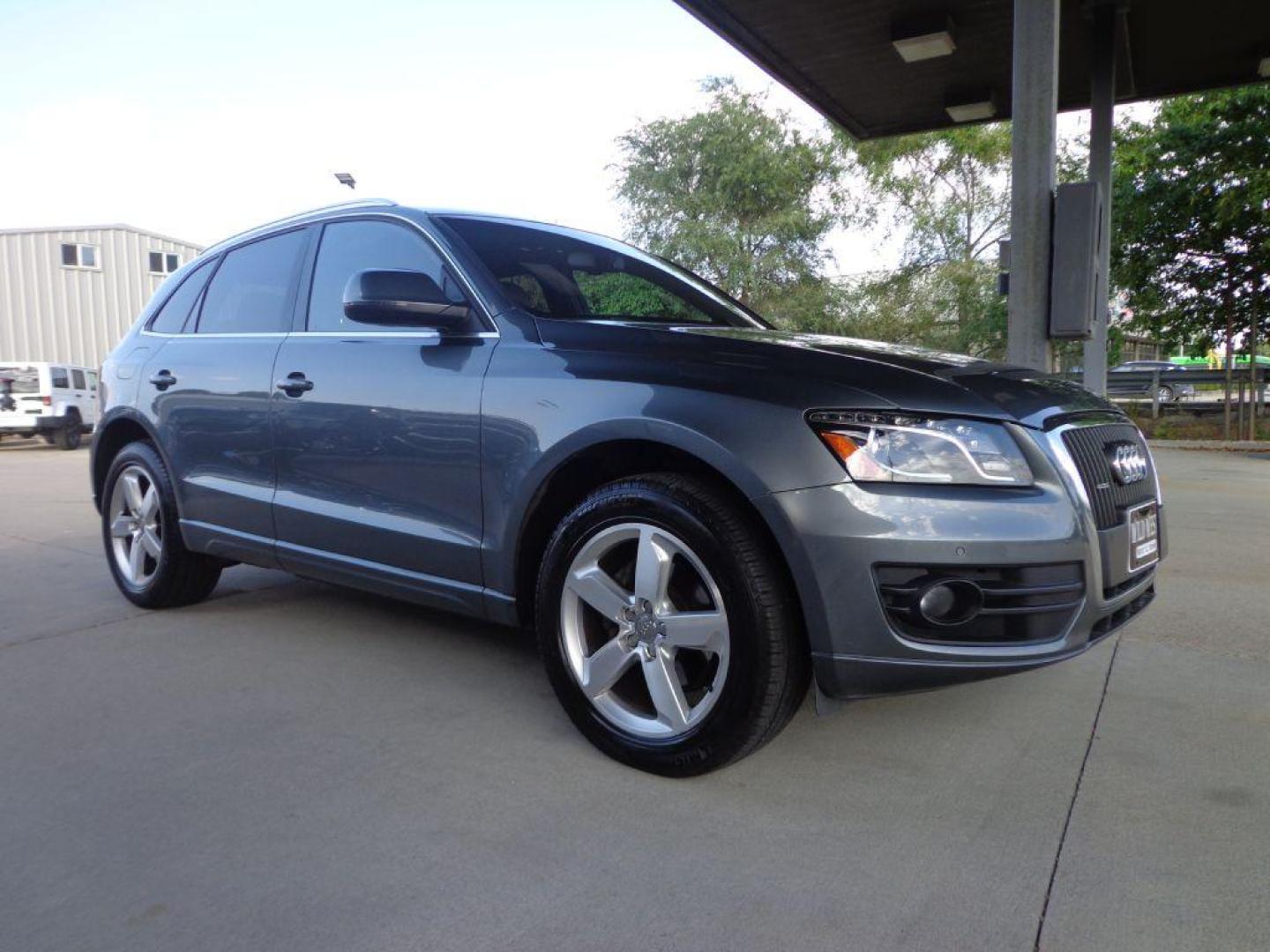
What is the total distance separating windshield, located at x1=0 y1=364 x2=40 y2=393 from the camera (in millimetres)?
18891

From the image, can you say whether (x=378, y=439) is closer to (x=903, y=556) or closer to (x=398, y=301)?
(x=398, y=301)

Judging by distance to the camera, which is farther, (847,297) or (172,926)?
(847,297)

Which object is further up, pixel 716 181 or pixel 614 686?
pixel 716 181

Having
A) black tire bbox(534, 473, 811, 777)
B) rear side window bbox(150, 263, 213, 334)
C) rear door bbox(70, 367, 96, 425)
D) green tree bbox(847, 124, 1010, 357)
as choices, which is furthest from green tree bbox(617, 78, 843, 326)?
black tire bbox(534, 473, 811, 777)

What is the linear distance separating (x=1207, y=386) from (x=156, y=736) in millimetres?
30970

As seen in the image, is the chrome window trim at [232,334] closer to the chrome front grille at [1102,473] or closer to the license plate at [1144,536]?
the chrome front grille at [1102,473]

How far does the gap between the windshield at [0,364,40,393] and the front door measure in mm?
18437

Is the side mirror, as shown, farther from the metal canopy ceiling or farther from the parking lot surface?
the metal canopy ceiling

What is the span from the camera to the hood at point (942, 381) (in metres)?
2.42

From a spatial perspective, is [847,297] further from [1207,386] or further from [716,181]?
[1207,386]

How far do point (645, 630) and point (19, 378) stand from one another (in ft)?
67.1

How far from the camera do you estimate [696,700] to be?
2684 millimetres

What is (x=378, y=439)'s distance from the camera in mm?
3324

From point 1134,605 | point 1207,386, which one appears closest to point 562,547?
point 1134,605
